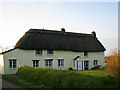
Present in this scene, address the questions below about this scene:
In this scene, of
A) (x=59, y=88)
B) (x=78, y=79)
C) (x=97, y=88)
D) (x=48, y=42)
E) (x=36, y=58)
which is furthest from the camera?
(x=48, y=42)

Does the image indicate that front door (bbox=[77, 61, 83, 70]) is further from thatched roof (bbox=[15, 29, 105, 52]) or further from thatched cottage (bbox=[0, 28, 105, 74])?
thatched roof (bbox=[15, 29, 105, 52])

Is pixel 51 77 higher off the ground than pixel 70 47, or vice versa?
pixel 70 47

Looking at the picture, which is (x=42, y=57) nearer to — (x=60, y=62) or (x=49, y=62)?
(x=49, y=62)

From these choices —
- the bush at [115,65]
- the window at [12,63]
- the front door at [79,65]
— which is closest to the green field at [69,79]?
the bush at [115,65]

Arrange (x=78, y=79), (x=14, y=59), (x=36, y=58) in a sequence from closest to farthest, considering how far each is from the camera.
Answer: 1. (x=78, y=79)
2. (x=14, y=59)
3. (x=36, y=58)

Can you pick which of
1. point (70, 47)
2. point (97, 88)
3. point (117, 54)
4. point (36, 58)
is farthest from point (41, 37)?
point (97, 88)

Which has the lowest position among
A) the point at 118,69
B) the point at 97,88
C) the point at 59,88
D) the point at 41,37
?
the point at 59,88

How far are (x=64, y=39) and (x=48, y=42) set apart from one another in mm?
4089

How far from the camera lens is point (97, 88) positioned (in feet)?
24.9

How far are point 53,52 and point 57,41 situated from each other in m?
2.65

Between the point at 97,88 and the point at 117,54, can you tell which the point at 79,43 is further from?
the point at 97,88

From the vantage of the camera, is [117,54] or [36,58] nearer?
[117,54]

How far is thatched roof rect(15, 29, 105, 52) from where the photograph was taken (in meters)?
22.6

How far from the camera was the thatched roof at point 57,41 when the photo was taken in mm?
22567
